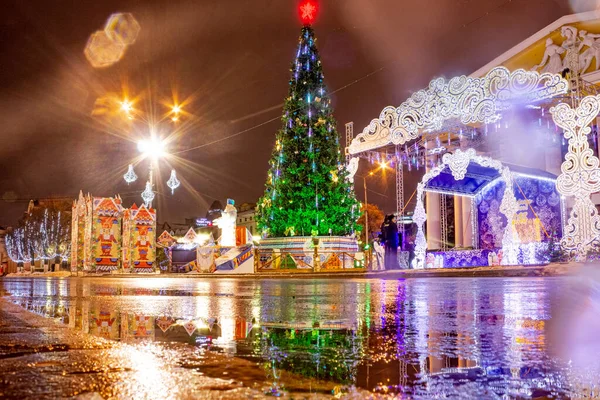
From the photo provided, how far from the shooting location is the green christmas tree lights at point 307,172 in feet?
105

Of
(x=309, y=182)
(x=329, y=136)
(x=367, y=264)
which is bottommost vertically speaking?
(x=367, y=264)

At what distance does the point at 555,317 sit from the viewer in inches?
170

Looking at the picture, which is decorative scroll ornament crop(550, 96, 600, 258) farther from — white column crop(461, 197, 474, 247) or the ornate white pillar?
the ornate white pillar

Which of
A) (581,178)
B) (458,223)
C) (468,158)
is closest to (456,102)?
(468,158)

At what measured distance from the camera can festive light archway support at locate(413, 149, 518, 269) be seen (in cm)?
2172

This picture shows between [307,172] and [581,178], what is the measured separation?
16503 millimetres

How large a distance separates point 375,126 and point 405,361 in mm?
23844

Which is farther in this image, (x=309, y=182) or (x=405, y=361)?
(x=309, y=182)

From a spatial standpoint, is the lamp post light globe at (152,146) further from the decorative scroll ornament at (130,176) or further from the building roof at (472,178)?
the building roof at (472,178)

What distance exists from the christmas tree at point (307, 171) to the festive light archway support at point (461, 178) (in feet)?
24.9

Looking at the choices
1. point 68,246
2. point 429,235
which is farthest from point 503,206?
point 68,246

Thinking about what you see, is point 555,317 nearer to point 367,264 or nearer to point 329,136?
point 367,264

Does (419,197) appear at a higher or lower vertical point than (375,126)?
lower

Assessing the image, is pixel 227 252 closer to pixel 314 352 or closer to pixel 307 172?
pixel 307 172
